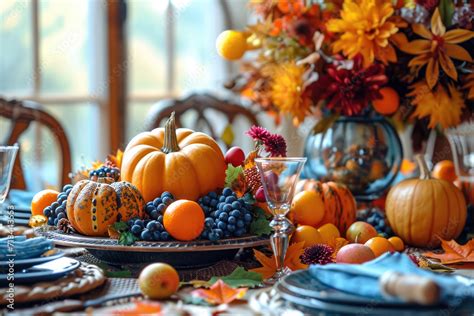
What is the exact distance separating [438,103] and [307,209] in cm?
42

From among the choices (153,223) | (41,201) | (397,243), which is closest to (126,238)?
(153,223)

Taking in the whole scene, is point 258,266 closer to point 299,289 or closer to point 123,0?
point 299,289

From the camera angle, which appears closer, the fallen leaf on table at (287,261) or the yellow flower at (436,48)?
the fallen leaf on table at (287,261)

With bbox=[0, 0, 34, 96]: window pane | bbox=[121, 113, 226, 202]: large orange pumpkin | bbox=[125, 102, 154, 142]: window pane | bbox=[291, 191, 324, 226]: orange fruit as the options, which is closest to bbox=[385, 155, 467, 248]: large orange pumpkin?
bbox=[291, 191, 324, 226]: orange fruit

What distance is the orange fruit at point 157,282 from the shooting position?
0.95 m

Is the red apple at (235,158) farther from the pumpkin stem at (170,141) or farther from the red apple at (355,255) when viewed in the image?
the red apple at (355,255)

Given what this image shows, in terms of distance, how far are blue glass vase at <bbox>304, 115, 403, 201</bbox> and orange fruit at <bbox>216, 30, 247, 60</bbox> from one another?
0.93ft

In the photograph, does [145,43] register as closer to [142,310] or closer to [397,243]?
[397,243]

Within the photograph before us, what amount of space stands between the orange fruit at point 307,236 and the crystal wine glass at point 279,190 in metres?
0.14

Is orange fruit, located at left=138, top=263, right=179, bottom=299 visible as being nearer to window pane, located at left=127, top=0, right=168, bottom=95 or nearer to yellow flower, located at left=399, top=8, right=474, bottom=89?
yellow flower, located at left=399, top=8, right=474, bottom=89

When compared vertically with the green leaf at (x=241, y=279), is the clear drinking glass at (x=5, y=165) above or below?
above

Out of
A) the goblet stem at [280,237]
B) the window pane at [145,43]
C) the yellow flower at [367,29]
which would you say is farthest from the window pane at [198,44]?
the goblet stem at [280,237]

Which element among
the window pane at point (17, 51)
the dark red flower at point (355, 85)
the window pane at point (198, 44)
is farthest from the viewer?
the window pane at point (198, 44)

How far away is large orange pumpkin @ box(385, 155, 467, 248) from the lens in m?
1.39
